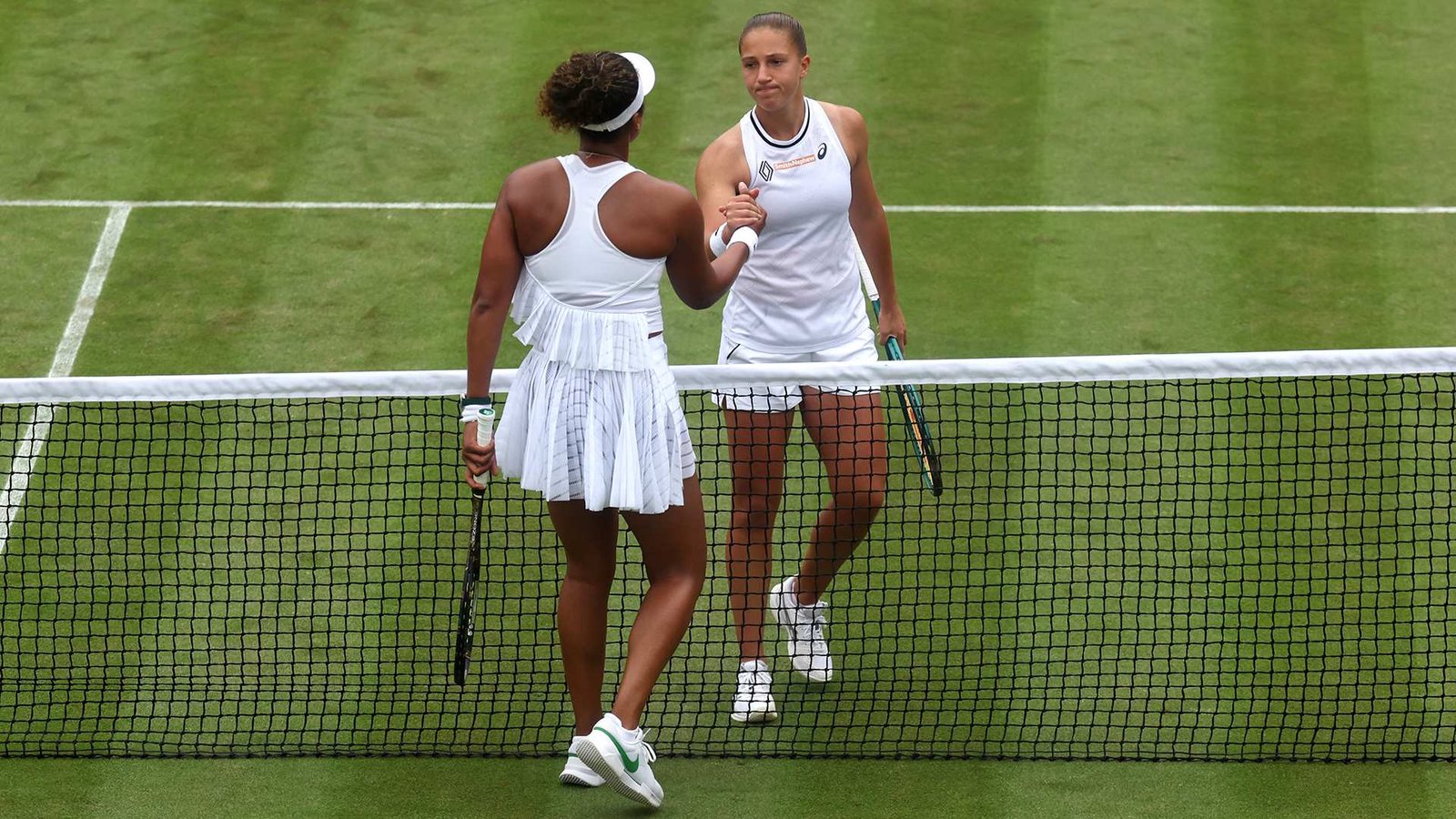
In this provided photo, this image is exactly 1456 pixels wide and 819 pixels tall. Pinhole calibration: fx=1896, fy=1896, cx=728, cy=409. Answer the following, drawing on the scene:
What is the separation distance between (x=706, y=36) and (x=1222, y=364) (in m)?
6.53

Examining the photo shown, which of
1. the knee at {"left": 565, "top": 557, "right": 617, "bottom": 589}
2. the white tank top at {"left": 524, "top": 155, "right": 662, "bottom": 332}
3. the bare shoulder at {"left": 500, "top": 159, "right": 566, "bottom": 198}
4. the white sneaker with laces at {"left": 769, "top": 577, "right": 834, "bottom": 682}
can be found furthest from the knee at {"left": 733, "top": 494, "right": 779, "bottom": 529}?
the bare shoulder at {"left": 500, "top": 159, "right": 566, "bottom": 198}

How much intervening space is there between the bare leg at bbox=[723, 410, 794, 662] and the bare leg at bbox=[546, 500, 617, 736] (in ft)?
2.69

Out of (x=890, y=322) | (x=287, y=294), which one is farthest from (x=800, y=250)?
(x=287, y=294)

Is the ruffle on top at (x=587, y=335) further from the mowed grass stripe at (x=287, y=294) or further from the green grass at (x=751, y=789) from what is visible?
the mowed grass stripe at (x=287, y=294)

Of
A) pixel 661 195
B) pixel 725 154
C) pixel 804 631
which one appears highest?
pixel 661 195

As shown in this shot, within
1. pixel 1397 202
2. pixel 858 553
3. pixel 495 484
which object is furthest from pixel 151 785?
pixel 1397 202

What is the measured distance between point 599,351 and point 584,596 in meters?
0.92

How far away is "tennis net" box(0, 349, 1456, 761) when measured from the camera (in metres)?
7.13

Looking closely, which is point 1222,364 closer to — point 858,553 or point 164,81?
point 858,553

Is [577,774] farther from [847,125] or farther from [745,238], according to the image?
[847,125]

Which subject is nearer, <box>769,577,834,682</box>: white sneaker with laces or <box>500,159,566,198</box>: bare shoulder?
<box>500,159,566,198</box>: bare shoulder

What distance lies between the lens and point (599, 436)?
6.27 m

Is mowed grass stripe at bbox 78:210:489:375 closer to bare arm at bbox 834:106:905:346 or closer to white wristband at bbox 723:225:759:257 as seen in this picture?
bare arm at bbox 834:106:905:346

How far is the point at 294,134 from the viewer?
11.9m
